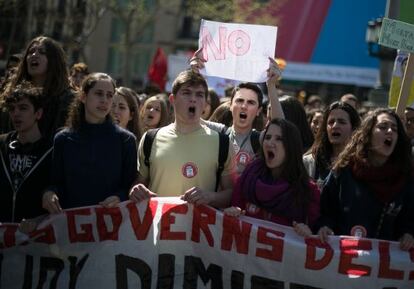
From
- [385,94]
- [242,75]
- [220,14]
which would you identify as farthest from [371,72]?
[242,75]

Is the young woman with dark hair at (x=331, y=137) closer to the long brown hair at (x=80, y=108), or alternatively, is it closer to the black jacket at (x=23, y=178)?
the long brown hair at (x=80, y=108)

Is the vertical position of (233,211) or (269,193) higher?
(269,193)

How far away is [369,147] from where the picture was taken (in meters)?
4.50

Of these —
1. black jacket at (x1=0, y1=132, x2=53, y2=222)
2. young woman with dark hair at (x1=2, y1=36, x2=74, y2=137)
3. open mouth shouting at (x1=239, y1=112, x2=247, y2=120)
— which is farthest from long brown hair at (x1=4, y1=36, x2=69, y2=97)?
open mouth shouting at (x1=239, y1=112, x2=247, y2=120)

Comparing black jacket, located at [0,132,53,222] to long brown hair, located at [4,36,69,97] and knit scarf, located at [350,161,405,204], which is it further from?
knit scarf, located at [350,161,405,204]

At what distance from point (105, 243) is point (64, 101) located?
116 cm

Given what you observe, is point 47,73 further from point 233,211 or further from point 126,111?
point 233,211

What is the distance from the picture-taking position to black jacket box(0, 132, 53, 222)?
A: 15.7 ft

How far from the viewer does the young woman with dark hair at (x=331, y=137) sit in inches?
205

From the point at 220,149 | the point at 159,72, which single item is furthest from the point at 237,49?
the point at 159,72

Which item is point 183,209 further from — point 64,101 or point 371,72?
point 371,72

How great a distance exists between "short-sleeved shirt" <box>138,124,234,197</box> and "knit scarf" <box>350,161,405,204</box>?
0.81m

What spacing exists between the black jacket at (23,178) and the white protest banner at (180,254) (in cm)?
14

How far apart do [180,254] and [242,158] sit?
2.96ft
